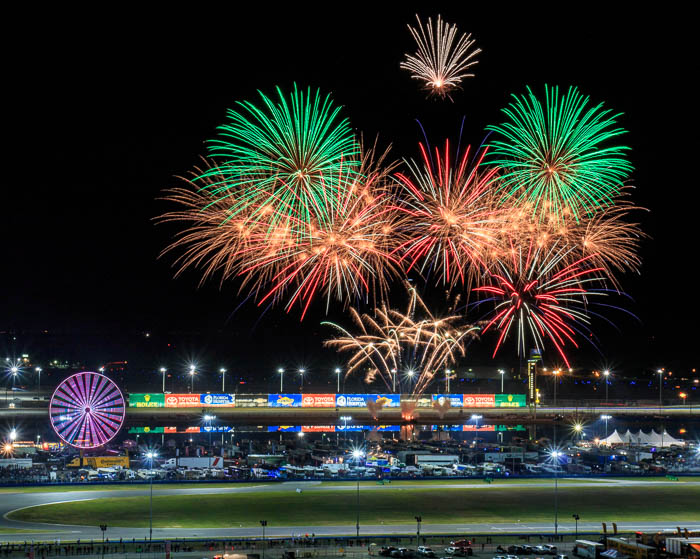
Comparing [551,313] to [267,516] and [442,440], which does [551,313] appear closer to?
[267,516]

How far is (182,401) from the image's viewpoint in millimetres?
92938

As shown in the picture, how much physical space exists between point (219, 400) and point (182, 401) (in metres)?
4.32

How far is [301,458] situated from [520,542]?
4108cm

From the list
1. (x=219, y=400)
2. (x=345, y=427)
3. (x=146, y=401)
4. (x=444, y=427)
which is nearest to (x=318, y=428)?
(x=345, y=427)

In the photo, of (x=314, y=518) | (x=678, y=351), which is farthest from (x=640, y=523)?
(x=678, y=351)

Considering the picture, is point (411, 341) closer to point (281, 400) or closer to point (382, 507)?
point (382, 507)

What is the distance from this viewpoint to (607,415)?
10075 centimetres

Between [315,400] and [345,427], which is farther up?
[315,400]

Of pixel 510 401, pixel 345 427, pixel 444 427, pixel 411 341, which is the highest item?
pixel 411 341

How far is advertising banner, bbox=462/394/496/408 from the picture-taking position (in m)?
99.9

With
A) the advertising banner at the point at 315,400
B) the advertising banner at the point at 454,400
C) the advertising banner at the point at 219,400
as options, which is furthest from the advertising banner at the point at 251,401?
the advertising banner at the point at 454,400

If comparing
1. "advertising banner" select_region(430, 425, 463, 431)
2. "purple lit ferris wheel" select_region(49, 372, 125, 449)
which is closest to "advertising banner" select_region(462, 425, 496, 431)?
"advertising banner" select_region(430, 425, 463, 431)

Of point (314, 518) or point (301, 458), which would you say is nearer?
point (314, 518)

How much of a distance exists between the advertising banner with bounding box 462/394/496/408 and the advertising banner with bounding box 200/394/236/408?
92.0 feet
